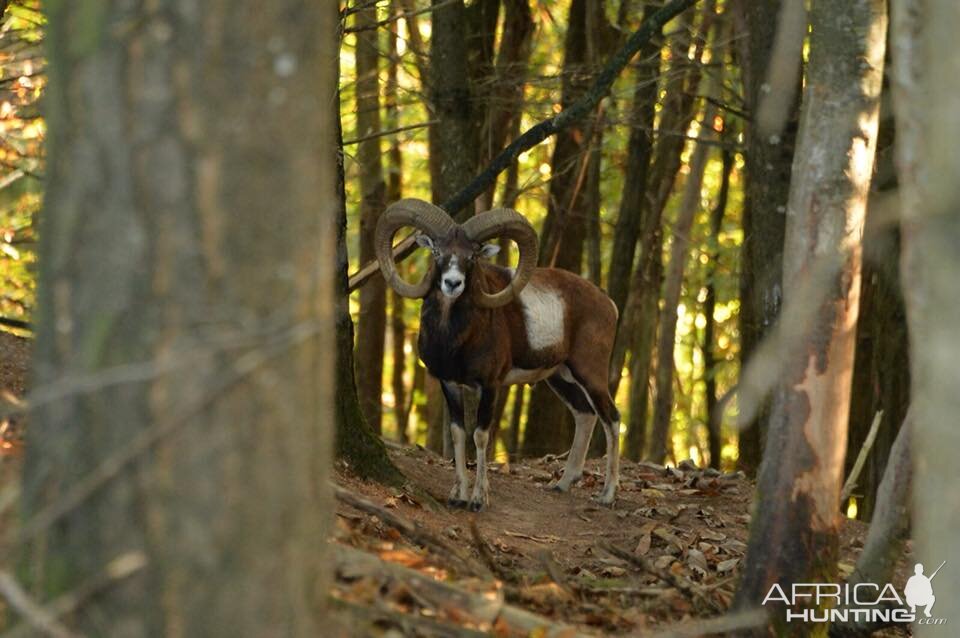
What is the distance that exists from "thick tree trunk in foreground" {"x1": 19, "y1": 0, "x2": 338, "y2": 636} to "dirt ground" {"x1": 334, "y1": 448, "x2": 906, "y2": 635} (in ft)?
5.15

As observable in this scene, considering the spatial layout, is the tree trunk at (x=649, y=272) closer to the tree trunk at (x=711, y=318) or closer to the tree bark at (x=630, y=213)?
the tree bark at (x=630, y=213)

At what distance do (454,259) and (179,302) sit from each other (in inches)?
293

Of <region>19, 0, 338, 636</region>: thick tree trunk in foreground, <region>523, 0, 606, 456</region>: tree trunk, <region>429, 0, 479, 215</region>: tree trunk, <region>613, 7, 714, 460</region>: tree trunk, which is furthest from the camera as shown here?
<region>613, 7, 714, 460</region>: tree trunk

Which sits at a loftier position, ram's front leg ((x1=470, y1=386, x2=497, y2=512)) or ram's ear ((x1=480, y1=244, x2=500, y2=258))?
ram's ear ((x1=480, y1=244, x2=500, y2=258))

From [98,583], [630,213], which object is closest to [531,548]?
[98,583]

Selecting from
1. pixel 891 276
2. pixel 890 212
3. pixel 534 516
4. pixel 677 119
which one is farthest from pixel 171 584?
pixel 677 119

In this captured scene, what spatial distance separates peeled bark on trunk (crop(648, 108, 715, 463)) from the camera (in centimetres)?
1962

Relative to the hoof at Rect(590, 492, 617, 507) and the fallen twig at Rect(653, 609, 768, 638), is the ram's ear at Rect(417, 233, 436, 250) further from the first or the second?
the fallen twig at Rect(653, 609, 768, 638)

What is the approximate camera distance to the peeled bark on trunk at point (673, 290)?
19625mm

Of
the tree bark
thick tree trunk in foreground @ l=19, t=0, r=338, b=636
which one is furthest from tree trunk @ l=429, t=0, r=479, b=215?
thick tree trunk in foreground @ l=19, t=0, r=338, b=636

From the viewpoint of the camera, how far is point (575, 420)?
1324 centimetres

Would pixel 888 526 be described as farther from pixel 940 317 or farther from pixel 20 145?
pixel 20 145

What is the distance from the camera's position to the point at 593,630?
679cm

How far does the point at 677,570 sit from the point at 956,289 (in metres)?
5.65
